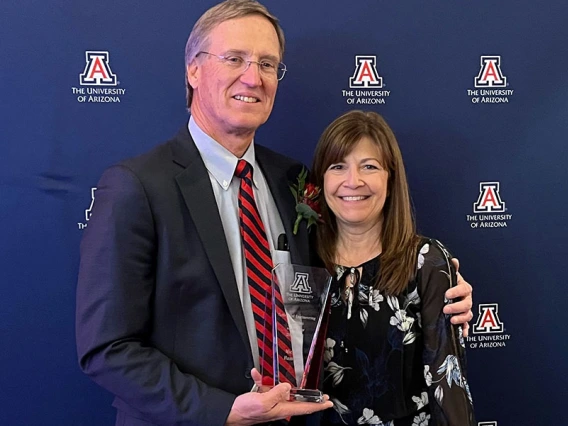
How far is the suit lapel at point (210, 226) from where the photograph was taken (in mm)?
1511

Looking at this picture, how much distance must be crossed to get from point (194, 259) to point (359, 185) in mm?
531

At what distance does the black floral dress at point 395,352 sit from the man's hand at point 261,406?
0.92 feet

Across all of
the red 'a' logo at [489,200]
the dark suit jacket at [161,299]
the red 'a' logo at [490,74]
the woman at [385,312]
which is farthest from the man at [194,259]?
the red 'a' logo at [490,74]

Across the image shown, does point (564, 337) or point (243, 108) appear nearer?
point (243, 108)

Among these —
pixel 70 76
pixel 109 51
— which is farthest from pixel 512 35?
pixel 70 76

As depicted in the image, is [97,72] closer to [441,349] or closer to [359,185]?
[359,185]

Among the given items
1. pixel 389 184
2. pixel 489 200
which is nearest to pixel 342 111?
pixel 389 184

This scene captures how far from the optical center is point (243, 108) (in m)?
1.62

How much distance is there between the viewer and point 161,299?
4.91ft

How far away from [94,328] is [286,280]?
1.57 feet

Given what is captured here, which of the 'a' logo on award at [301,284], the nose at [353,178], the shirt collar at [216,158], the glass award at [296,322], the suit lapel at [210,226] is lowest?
the glass award at [296,322]

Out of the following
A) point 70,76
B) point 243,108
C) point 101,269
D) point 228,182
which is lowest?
point 101,269

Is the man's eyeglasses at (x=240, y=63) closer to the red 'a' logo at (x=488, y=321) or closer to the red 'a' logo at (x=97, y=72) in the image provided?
the red 'a' logo at (x=97, y=72)

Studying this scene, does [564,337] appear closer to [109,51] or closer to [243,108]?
[243,108]
